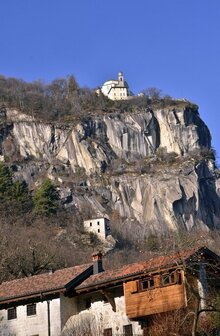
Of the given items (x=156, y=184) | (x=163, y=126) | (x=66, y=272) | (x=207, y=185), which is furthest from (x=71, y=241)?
(x=66, y=272)

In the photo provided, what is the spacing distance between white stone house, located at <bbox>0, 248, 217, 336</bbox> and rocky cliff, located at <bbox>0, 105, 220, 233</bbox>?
4726 inches

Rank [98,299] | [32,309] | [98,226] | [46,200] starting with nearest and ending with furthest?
[98,299], [32,309], [46,200], [98,226]

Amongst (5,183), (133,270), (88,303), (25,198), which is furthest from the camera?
(5,183)

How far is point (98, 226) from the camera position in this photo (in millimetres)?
150375

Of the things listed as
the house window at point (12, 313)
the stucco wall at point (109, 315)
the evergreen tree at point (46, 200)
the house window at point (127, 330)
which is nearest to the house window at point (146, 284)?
the stucco wall at point (109, 315)

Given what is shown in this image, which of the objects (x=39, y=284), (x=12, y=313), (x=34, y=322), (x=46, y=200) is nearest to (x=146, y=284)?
(x=34, y=322)

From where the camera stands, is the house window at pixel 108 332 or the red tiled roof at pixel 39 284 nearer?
the house window at pixel 108 332

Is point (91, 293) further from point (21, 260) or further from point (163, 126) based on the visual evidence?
point (163, 126)

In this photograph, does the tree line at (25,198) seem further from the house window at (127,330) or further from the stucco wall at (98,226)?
the house window at (127,330)

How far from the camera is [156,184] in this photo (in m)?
175

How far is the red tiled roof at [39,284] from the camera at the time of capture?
38.2m

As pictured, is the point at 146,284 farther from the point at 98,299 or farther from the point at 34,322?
the point at 34,322

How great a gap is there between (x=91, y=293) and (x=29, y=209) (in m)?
102

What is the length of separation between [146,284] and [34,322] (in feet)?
20.8
